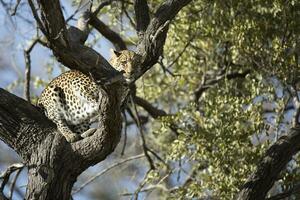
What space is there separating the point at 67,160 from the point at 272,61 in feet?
9.56

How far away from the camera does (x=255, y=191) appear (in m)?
6.35

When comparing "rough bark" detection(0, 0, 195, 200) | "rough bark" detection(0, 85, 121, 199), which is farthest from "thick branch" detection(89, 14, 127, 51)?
"rough bark" detection(0, 85, 121, 199)

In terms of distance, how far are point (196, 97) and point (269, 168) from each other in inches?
114

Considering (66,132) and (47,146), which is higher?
(66,132)

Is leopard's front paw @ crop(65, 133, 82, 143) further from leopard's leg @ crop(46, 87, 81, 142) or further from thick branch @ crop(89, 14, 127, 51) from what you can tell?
thick branch @ crop(89, 14, 127, 51)

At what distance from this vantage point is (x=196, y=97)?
364 inches

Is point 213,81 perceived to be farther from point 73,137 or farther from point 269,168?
point 73,137

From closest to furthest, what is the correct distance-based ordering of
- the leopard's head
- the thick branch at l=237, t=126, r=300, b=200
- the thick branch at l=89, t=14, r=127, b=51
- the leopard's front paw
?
the leopard's head < the leopard's front paw < the thick branch at l=237, t=126, r=300, b=200 < the thick branch at l=89, t=14, r=127, b=51

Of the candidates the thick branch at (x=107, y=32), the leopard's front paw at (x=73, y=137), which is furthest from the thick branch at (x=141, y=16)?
the thick branch at (x=107, y=32)

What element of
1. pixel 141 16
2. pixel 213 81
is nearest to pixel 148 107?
pixel 213 81

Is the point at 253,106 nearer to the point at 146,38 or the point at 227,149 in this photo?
the point at 227,149

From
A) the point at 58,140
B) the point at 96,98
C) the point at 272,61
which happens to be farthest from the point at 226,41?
the point at 58,140

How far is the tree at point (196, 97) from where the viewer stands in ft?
17.0

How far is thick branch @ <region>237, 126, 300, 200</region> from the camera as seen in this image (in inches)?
250
